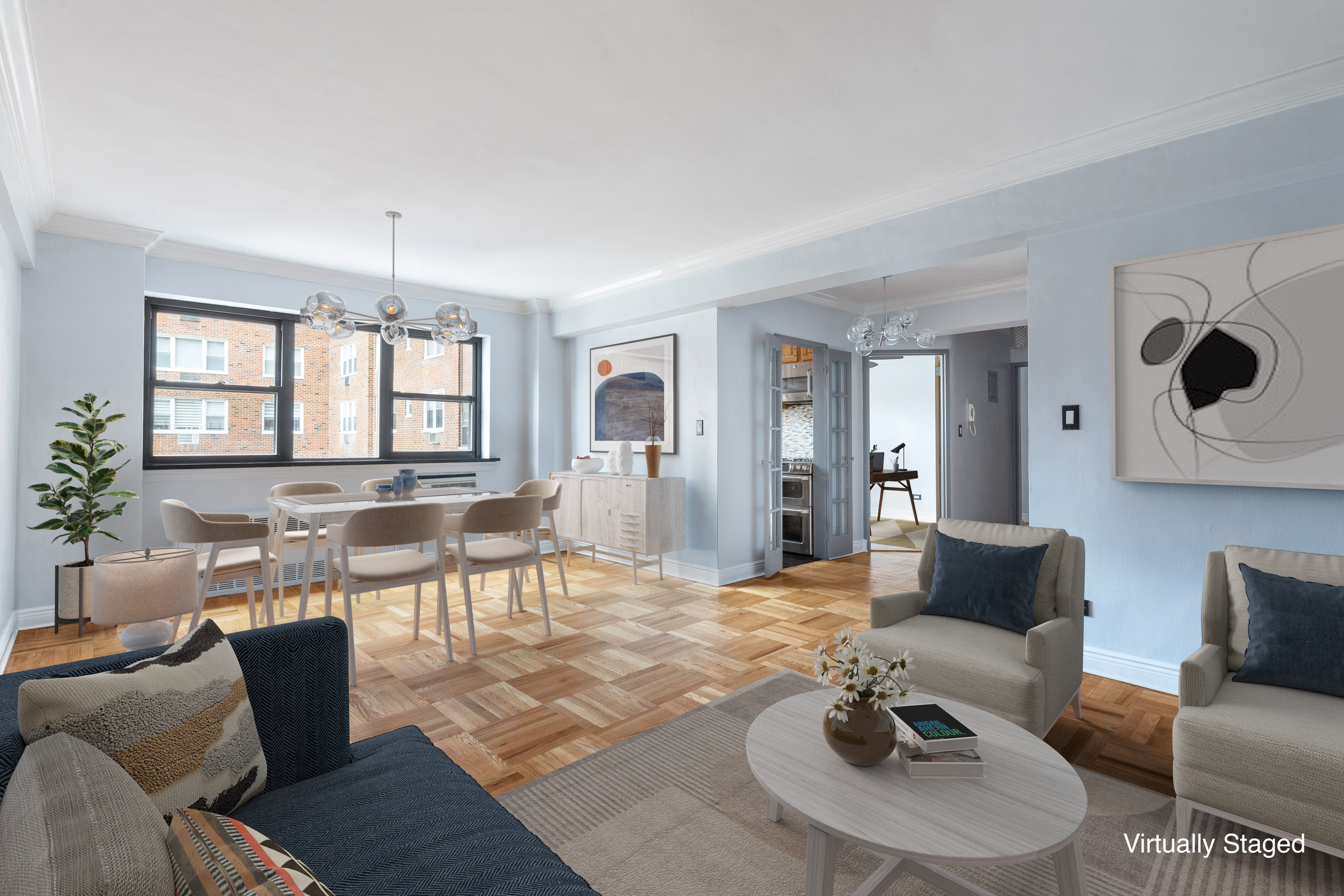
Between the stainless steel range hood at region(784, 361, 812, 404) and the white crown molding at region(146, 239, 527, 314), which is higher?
the white crown molding at region(146, 239, 527, 314)

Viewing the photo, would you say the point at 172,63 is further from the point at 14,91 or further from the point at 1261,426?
the point at 1261,426

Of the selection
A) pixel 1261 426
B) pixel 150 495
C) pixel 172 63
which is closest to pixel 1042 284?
pixel 1261 426

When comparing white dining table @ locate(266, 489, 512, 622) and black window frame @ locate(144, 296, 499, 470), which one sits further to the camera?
black window frame @ locate(144, 296, 499, 470)

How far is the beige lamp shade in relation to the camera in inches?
114

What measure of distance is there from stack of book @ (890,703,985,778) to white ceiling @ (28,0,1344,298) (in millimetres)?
Answer: 2184

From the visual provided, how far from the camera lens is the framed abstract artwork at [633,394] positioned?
17.9 feet

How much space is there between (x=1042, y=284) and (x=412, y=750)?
3431 millimetres

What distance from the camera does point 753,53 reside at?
2.33 m

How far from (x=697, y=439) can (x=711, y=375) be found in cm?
54

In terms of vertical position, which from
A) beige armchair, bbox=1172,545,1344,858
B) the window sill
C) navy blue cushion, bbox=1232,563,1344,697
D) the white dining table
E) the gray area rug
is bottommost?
the gray area rug

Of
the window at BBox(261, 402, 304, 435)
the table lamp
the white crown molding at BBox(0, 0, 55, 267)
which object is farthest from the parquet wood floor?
the white crown molding at BBox(0, 0, 55, 267)

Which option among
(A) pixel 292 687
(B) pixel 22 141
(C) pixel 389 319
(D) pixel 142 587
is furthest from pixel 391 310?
(A) pixel 292 687

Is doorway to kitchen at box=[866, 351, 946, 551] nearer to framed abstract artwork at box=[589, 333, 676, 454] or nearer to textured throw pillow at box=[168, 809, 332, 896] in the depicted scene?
framed abstract artwork at box=[589, 333, 676, 454]

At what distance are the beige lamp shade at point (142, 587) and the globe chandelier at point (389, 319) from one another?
4.45 ft
